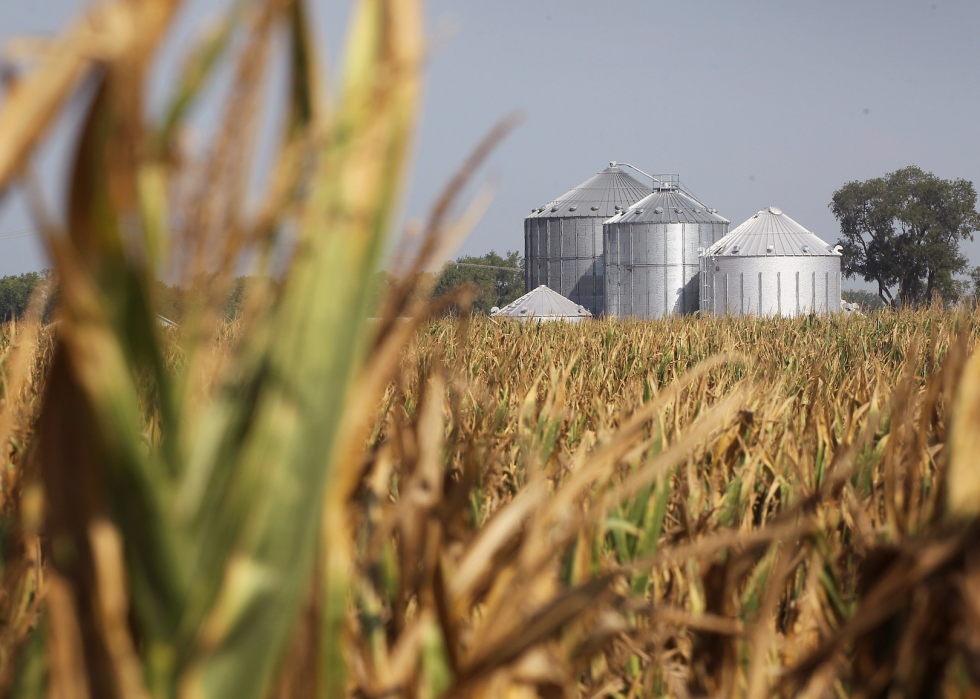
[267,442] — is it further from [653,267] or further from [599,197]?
[599,197]

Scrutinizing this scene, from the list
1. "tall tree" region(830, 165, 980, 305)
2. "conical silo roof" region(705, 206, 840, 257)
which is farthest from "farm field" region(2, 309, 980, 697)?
"tall tree" region(830, 165, 980, 305)

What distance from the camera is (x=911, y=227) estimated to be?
162 ft

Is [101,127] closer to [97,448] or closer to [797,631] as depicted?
[97,448]

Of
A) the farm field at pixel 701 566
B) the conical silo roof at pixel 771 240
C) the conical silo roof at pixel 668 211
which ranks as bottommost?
the farm field at pixel 701 566

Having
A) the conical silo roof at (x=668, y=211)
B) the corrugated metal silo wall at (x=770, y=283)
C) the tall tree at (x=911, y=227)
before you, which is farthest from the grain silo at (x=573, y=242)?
the tall tree at (x=911, y=227)

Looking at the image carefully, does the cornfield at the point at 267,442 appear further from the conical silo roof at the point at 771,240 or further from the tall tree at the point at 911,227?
the tall tree at the point at 911,227

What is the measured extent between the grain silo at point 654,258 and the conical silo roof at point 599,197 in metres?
3.45

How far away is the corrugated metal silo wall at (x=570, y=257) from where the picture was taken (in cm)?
3200

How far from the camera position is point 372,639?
0.77 m

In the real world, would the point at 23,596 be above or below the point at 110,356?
below

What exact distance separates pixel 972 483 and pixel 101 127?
0.74 meters

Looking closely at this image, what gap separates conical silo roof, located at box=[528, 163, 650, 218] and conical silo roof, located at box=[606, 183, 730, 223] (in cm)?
177

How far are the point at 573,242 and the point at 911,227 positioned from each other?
88.2 feet

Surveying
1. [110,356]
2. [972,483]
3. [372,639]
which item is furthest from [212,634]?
[972,483]
